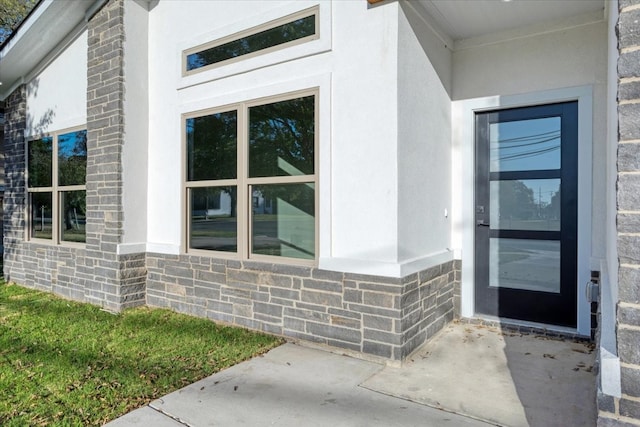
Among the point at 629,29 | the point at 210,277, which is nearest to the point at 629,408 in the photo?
the point at 629,29

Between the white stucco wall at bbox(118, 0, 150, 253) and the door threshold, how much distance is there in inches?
162

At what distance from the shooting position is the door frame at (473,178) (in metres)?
4.03

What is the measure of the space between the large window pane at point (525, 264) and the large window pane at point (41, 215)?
6.51m

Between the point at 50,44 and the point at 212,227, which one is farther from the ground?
the point at 50,44

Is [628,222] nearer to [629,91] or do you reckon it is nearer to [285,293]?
[629,91]

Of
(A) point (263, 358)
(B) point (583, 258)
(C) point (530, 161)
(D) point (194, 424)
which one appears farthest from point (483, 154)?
(D) point (194, 424)

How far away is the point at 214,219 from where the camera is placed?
4.91 metres

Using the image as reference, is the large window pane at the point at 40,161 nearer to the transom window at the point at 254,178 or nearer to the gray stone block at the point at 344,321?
the transom window at the point at 254,178

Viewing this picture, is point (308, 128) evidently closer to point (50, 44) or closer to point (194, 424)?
point (194, 424)

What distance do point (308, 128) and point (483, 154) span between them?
198 centimetres

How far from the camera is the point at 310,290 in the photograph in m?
3.99

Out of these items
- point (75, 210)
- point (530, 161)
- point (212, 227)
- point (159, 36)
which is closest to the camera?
point (530, 161)

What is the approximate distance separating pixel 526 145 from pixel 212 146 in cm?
343

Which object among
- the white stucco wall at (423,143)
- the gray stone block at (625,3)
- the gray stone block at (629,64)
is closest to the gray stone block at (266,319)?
the white stucco wall at (423,143)
